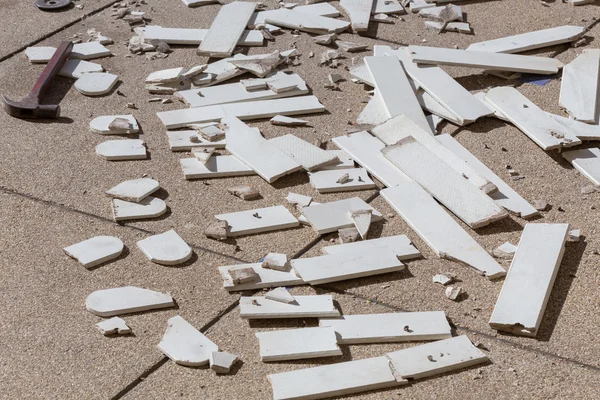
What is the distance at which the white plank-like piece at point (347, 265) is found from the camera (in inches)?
131

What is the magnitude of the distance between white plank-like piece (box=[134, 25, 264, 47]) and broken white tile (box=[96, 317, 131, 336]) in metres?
2.84

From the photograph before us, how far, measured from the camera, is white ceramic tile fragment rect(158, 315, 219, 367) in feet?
9.58

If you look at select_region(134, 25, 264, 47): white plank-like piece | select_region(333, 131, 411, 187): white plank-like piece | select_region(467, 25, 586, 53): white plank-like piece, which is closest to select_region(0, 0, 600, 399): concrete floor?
select_region(333, 131, 411, 187): white plank-like piece

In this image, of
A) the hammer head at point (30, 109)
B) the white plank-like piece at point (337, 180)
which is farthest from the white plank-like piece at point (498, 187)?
the hammer head at point (30, 109)

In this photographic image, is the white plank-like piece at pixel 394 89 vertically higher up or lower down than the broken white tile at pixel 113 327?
higher up

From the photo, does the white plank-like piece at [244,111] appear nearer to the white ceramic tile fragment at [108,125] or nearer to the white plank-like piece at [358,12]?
the white ceramic tile fragment at [108,125]

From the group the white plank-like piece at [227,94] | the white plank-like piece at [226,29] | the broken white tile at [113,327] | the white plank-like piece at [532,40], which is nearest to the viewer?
the broken white tile at [113,327]

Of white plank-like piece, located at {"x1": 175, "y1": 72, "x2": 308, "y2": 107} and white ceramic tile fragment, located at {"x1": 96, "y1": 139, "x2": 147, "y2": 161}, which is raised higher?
white plank-like piece, located at {"x1": 175, "y1": 72, "x2": 308, "y2": 107}

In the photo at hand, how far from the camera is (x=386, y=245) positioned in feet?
11.7

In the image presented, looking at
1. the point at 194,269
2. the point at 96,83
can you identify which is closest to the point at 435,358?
the point at 194,269

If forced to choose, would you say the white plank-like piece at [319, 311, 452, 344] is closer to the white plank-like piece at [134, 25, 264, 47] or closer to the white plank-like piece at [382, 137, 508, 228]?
the white plank-like piece at [382, 137, 508, 228]

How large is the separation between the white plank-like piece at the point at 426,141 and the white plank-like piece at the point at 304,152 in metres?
0.37

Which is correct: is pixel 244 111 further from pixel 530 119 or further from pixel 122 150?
pixel 530 119

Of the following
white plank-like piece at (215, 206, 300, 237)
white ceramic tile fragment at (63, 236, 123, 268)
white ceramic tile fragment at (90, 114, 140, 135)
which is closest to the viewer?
white ceramic tile fragment at (63, 236, 123, 268)
